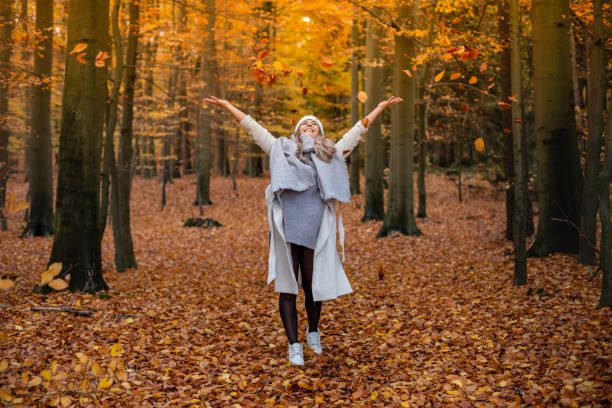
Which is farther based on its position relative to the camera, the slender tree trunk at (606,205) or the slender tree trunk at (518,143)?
the slender tree trunk at (518,143)

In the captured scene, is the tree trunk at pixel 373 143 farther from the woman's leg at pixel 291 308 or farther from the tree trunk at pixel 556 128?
the woman's leg at pixel 291 308

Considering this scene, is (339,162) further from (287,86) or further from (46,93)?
(287,86)

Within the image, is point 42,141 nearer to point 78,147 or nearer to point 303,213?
point 78,147

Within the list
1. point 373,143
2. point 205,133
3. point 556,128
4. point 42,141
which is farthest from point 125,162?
point 205,133

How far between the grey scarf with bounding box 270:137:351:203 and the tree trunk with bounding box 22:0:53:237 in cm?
1002

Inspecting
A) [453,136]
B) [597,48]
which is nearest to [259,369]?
[597,48]

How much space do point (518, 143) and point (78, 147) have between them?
19.1ft

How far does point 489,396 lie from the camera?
11.7 ft

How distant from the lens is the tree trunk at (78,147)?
20.5 ft

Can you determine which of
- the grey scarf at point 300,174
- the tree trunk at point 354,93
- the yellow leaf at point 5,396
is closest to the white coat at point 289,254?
the grey scarf at point 300,174

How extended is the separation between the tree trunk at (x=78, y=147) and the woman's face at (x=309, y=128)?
3.42m

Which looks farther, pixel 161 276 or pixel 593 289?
pixel 161 276

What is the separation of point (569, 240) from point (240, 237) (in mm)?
9210

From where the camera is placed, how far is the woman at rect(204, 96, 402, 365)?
4.28 meters
